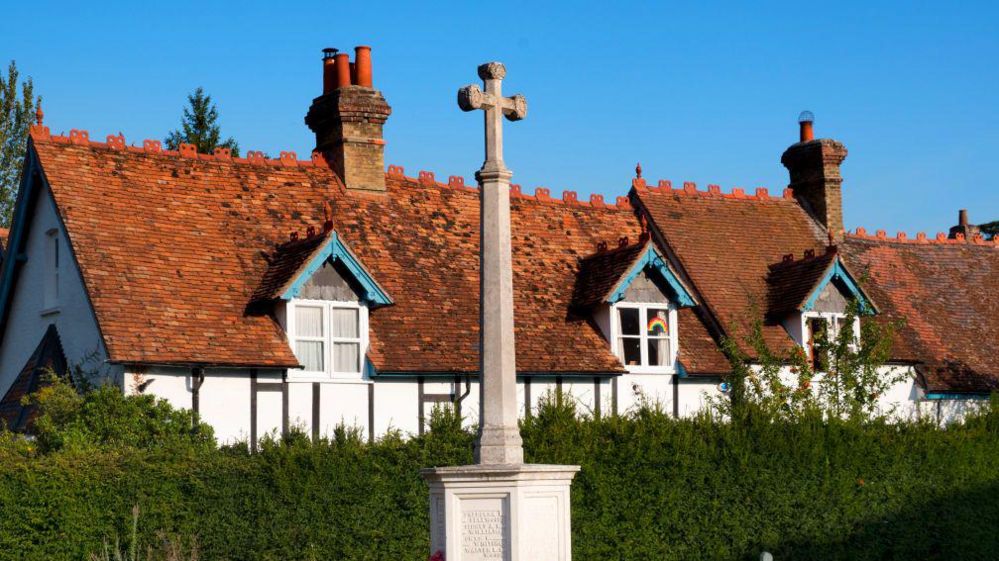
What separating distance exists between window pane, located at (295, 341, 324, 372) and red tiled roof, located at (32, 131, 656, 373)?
43 centimetres

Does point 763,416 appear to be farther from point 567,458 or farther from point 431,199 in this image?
point 431,199

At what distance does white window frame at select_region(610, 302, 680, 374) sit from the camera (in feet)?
88.7

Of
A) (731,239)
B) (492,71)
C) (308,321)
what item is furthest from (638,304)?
(492,71)

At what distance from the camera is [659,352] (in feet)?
90.5

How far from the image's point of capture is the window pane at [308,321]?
952 inches

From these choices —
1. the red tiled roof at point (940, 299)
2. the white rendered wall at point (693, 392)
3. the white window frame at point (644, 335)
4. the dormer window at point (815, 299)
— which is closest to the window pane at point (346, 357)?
the white window frame at point (644, 335)

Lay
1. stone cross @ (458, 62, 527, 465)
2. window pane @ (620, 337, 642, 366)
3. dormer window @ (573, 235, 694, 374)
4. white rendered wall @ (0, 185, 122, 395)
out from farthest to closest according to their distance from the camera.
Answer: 1. window pane @ (620, 337, 642, 366)
2. dormer window @ (573, 235, 694, 374)
3. white rendered wall @ (0, 185, 122, 395)
4. stone cross @ (458, 62, 527, 465)

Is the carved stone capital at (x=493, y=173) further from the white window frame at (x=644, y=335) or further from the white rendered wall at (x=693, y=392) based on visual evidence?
the white rendered wall at (x=693, y=392)

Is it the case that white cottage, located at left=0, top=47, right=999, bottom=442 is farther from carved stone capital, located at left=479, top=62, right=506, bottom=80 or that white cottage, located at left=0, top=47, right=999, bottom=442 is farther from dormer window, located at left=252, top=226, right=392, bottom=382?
carved stone capital, located at left=479, top=62, right=506, bottom=80

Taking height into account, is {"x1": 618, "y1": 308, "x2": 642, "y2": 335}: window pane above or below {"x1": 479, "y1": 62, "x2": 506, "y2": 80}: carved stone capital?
below

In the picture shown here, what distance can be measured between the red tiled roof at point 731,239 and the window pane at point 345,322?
7.96 m

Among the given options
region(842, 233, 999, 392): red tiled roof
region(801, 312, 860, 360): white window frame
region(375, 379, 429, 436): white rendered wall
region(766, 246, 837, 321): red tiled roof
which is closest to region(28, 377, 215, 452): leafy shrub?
region(375, 379, 429, 436): white rendered wall

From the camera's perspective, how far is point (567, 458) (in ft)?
63.2

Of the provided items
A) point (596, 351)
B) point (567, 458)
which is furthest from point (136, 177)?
point (567, 458)
